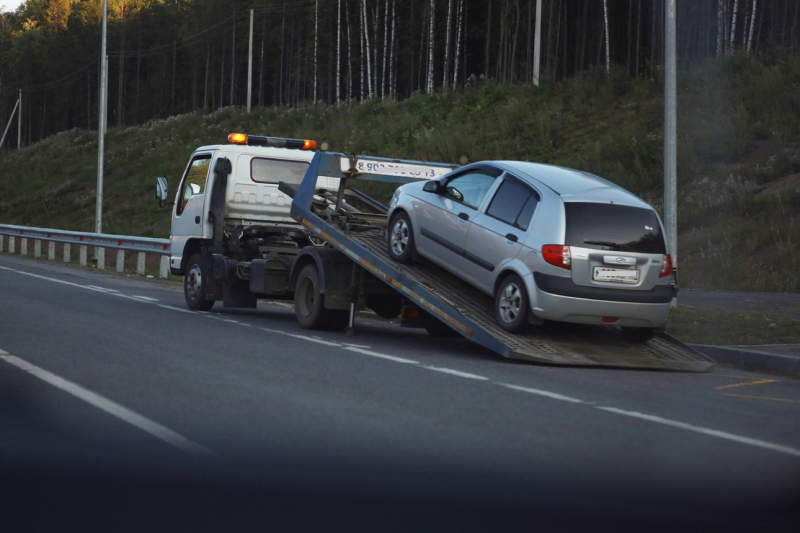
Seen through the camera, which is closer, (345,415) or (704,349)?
(345,415)

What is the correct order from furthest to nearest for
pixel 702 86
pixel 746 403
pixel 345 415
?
pixel 702 86 < pixel 746 403 < pixel 345 415

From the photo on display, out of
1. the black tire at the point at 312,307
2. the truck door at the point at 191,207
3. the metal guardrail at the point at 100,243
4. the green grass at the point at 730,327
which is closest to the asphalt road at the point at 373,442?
the green grass at the point at 730,327

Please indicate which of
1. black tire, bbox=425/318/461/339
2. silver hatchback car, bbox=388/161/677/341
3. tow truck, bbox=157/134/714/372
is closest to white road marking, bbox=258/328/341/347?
tow truck, bbox=157/134/714/372

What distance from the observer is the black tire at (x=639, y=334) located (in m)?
10.6

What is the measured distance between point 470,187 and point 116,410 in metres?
5.49

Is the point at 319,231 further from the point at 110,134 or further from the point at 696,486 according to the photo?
the point at 110,134

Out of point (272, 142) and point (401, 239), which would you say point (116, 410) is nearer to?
point (401, 239)

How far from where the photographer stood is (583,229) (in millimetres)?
9953

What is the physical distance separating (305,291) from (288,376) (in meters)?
4.29

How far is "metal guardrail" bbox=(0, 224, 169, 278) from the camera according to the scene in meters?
24.0

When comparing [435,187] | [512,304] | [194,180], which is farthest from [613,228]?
[194,180]

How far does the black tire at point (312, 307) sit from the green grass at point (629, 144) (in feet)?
34.1

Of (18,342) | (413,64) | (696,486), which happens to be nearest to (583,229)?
(696,486)

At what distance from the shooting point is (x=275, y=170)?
14797 millimetres
